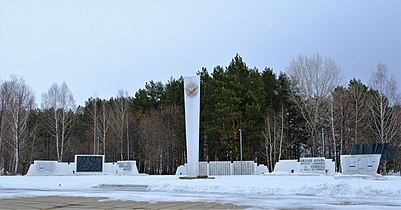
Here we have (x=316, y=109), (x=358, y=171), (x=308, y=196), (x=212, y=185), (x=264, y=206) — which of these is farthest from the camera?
(x=316, y=109)

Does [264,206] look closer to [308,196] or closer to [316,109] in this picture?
[308,196]

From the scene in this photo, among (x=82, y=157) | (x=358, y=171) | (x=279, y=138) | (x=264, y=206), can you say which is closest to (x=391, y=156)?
(x=358, y=171)

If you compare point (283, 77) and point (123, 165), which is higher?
point (283, 77)

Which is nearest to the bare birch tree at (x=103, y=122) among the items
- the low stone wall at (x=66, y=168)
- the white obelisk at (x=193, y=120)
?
the low stone wall at (x=66, y=168)

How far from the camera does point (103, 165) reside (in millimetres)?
33188

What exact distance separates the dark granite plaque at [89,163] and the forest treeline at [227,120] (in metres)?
8.00

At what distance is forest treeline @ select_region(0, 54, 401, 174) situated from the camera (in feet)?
126

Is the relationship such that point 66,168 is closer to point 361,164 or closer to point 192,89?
point 192,89

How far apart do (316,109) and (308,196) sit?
24.2 m

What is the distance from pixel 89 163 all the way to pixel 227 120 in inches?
553

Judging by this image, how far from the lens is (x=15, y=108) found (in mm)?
40625

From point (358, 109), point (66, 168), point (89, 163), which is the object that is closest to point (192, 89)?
point (89, 163)

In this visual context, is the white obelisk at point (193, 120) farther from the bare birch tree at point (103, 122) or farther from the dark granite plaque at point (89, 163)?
the bare birch tree at point (103, 122)

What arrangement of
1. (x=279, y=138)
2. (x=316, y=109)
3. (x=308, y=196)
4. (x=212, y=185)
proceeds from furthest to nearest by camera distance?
(x=279, y=138) < (x=316, y=109) < (x=212, y=185) < (x=308, y=196)
